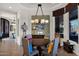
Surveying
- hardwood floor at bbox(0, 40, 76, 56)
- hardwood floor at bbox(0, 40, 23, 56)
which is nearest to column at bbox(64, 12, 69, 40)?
hardwood floor at bbox(0, 40, 76, 56)

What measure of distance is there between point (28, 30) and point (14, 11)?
3.29 ft

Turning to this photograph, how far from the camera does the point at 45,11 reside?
5320 mm

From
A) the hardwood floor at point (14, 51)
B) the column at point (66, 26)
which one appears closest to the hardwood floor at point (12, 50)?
the hardwood floor at point (14, 51)

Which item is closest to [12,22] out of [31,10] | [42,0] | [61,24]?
[31,10]

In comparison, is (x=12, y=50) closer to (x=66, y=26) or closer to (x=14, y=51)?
(x=14, y=51)

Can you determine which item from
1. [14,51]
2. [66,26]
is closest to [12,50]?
[14,51]

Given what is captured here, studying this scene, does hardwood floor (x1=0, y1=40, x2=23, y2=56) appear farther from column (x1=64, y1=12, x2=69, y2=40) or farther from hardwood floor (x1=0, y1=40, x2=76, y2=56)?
column (x1=64, y1=12, x2=69, y2=40)

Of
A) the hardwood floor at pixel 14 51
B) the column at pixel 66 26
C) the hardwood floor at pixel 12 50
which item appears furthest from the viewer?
the column at pixel 66 26

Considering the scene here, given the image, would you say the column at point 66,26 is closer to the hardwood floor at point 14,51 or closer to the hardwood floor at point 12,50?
the hardwood floor at point 14,51

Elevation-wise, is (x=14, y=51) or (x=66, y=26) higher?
(x=66, y=26)

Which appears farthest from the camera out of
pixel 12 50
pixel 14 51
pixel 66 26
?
pixel 66 26

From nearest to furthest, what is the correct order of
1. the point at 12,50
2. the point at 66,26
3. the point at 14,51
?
the point at 14,51
the point at 12,50
the point at 66,26

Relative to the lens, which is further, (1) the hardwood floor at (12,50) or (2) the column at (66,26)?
(2) the column at (66,26)

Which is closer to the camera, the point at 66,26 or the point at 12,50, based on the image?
the point at 12,50
